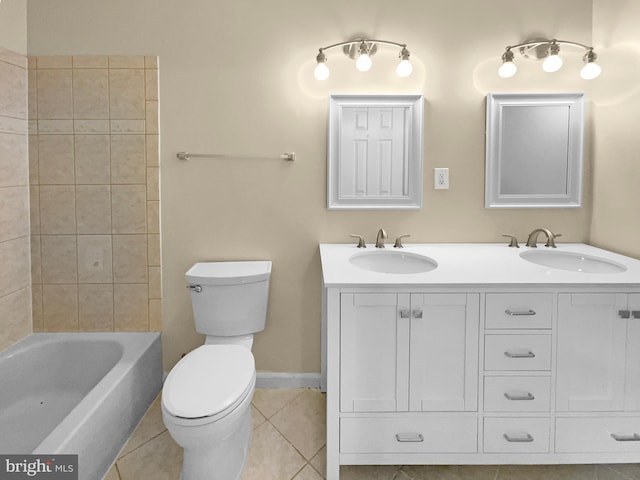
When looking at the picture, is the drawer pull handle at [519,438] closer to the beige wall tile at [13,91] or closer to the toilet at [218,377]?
the toilet at [218,377]

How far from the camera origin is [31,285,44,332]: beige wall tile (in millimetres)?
2008

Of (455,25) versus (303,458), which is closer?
(303,458)

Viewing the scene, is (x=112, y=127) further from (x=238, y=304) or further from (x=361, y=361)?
(x=361, y=361)

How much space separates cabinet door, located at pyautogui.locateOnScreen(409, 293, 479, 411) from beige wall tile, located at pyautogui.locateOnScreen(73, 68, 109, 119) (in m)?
1.81

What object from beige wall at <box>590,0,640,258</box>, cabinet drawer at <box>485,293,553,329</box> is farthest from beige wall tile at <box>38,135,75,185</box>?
beige wall at <box>590,0,640,258</box>

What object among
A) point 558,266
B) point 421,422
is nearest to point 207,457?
point 421,422

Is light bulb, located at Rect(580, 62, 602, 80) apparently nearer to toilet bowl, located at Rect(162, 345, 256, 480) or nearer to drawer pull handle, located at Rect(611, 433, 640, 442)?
drawer pull handle, located at Rect(611, 433, 640, 442)

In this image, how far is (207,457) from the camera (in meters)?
1.31

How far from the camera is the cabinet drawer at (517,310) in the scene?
135cm

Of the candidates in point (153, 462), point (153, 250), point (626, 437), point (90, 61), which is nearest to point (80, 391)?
point (153, 462)

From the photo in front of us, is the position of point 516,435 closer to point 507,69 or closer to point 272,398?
point 272,398

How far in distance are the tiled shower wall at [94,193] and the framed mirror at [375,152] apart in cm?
94

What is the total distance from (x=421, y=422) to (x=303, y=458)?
528 mm

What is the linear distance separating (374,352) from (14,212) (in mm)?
1869
